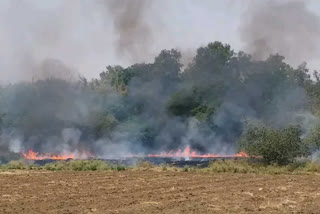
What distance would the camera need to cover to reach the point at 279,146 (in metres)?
39.7

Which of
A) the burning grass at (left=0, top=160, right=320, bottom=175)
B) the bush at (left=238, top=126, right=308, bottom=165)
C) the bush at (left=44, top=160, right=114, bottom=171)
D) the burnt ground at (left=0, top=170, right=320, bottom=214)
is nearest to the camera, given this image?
the burnt ground at (left=0, top=170, right=320, bottom=214)

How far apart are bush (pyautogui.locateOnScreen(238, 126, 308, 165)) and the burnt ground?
11.5 m

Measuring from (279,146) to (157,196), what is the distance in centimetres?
2154

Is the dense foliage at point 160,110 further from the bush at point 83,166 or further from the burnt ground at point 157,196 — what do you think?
the burnt ground at point 157,196

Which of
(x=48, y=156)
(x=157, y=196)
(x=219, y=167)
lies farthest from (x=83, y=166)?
(x=48, y=156)

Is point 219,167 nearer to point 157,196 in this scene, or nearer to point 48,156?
point 157,196

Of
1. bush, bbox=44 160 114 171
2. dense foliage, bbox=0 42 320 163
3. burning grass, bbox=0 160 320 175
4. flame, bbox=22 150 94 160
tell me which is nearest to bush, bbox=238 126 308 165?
burning grass, bbox=0 160 320 175

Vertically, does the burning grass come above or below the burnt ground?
above

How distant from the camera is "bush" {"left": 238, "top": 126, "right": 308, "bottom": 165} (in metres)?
39.7

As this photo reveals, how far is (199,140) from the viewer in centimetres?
6209

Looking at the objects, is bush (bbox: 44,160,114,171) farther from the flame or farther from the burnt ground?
the flame


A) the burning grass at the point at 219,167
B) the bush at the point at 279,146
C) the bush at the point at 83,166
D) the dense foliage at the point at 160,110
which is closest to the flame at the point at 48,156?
the dense foliage at the point at 160,110

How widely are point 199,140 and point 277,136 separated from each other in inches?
889

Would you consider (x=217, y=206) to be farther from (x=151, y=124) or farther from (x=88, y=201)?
(x=151, y=124)
